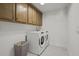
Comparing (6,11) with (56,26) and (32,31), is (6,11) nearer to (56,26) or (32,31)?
(32,31)

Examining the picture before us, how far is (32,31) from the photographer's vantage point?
9.72 feet

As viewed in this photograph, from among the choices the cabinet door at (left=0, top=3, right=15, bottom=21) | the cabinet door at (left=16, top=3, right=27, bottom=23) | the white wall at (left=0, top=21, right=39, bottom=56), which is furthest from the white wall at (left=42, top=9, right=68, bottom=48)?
the cabinet door at (left=0, top=3, right=15, bottom=21)

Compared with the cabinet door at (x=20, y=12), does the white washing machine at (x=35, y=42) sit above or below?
below

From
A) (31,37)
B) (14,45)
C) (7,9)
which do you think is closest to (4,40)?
(14,45)

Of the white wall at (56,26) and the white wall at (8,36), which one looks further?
the white wall at (56,26)

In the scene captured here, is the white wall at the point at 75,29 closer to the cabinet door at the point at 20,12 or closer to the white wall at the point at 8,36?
the cabinet door at the point at 20,12

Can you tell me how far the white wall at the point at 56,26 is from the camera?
3740mm

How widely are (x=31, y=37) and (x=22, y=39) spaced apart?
259mm

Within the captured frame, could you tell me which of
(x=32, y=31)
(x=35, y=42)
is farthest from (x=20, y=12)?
(x=32, y=31)

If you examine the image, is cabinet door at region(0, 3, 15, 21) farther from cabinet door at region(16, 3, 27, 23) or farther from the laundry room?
cabinet door at region(16, 3, 27, 23)

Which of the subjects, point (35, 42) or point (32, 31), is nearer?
point (35, 42)

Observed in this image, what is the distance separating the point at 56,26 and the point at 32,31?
1365mm

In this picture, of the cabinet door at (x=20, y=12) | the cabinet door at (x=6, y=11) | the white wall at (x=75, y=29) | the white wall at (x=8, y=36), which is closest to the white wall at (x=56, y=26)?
the white wall at (x=75, y=29)

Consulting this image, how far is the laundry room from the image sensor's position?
1.71 m
